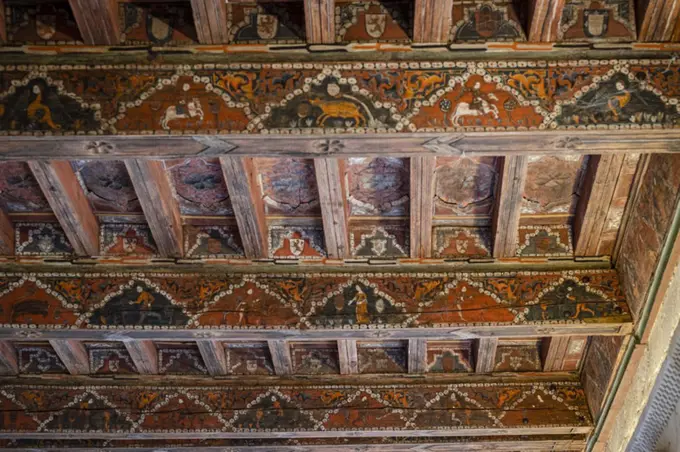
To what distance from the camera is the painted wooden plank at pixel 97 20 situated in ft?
19.8

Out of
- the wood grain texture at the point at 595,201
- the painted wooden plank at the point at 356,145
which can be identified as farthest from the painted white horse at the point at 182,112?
the wood grain texture at the point at 595,201

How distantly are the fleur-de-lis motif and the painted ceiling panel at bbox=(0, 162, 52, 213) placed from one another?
254 cm

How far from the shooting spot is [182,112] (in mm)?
6230

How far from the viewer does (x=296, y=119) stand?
6.23 metres

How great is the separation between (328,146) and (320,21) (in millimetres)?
800

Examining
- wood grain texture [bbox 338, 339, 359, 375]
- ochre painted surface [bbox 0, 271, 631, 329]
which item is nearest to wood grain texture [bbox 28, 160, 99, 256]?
ochre painted surface [bbox 0, 271, 631, 329]

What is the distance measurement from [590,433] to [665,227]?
3.27m

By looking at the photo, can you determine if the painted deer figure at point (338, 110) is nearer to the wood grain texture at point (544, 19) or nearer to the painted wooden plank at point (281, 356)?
the wood grain texture at point (544, 19)

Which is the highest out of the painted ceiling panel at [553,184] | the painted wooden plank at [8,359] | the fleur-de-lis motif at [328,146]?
the fleur-de-lis motif at [328,146]

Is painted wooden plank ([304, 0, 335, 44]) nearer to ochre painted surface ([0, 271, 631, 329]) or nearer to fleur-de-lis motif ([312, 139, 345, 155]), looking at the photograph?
fleur-de-lis motif ([312, 139, 345, 155])

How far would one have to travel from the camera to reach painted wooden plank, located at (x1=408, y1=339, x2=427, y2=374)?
9.58m

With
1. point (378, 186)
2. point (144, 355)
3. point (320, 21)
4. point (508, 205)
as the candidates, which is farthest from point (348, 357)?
point (320, 21)

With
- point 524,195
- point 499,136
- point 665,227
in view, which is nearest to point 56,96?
point 499,136

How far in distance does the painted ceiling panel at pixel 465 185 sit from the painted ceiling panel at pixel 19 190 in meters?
3.21
